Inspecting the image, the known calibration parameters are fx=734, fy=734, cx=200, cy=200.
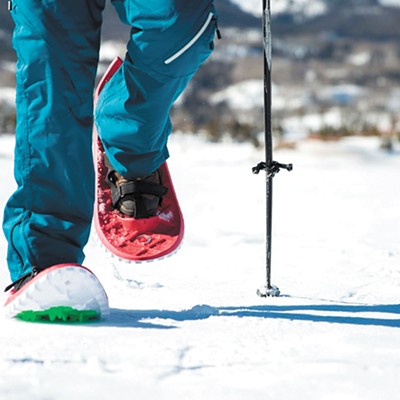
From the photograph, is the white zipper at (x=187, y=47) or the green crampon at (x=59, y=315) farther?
the white zipper at (x=187, y=47)

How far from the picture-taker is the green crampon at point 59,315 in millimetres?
1495

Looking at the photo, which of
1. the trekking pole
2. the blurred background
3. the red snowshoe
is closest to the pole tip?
the trekking pole

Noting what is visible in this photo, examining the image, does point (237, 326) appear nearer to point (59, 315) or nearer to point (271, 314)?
point (271, 314)

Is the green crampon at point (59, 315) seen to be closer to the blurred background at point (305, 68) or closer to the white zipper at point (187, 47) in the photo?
the white zipper at point (187, 47)

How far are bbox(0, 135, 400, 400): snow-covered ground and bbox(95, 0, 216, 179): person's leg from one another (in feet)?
1.22

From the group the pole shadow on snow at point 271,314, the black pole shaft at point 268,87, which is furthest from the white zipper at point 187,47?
the pole shadow on snow at point 271,314

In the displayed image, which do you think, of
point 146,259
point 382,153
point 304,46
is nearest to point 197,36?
point 146,259

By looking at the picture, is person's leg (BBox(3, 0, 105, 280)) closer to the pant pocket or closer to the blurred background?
the pant pocket

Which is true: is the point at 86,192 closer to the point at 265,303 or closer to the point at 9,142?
the point at 265,303

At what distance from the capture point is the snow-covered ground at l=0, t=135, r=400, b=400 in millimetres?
1119

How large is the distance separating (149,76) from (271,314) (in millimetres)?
616

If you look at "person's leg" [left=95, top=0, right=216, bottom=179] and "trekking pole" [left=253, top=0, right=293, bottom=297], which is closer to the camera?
"person's leg" [left=95, top=0, right=216, bottom=179]

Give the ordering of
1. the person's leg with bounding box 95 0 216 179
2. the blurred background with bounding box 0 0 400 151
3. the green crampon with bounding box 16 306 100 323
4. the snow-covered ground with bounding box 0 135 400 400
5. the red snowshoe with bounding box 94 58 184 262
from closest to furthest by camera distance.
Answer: the snow-covered ground with bounding box 0 135 400 400 → the green crampon with bounding box 16 306 100 323 → the person's leg with bounding box 95 0 216 179 → the red snowshoe with bounding box 94 58 184 262 → the blurred background with bounding box 0 0 400 151

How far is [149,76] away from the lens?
1691mm
